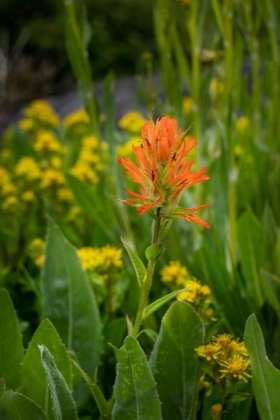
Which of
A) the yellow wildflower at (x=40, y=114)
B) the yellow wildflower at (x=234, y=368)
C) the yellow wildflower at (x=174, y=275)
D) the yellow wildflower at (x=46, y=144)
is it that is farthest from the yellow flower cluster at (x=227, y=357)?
the yellow wildflower at (x=40, y=114)

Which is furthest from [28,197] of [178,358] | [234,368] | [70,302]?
[234,368]

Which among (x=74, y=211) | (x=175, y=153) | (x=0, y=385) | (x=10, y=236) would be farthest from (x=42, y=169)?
(x=175, y=153)

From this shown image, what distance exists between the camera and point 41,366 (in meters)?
0.78

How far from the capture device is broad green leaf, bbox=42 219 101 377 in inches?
36.9

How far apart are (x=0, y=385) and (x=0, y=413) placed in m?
0.04

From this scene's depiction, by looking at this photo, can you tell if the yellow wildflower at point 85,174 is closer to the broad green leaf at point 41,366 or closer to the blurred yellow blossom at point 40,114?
the blurred yellow blossom at point 40,114

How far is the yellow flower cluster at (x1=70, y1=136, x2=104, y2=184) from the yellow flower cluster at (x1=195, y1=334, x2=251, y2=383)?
3.07ft

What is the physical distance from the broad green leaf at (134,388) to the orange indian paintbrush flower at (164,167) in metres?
0.17

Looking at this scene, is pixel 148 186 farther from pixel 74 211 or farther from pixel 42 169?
pixel 42 169

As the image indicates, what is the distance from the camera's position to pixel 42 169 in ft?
5.86

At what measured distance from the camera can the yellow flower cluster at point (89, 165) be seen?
5.31 feet

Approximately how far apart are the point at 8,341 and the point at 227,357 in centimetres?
33

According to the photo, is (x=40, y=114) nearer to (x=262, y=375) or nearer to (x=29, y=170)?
(x=29, y=170)

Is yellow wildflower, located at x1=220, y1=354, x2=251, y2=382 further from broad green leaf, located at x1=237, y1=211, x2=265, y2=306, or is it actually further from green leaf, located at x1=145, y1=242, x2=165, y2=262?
broad green leaf, located at x1=237, y1=211, x2=265, y2=306
